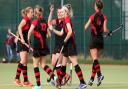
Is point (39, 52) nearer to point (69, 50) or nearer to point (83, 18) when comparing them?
point (69, 50)

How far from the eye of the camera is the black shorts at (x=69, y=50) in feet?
40.7

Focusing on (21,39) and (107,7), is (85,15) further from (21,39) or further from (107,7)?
(21,39)

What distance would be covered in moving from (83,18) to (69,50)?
16.7m

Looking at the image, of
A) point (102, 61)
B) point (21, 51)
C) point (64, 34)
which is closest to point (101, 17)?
point (64, 34)

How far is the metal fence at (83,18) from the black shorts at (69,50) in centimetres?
1599

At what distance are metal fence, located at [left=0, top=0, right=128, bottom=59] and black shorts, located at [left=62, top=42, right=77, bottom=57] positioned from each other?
1599 centimetres

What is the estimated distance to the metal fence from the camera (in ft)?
93.5

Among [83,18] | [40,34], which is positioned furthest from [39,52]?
[83,18]

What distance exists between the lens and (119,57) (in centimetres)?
2845

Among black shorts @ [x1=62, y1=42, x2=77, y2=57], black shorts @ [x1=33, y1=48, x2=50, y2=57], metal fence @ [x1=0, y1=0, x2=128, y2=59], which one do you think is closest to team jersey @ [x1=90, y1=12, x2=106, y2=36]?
black shorts @ [x1=62, y1=42, x2=77, y2=57]

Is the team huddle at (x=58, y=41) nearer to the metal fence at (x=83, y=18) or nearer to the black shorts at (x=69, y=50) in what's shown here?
the black shorts at (x=69, y=50)

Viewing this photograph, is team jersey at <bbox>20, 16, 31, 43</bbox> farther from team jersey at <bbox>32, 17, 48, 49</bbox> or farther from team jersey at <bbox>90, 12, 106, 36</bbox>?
team jersey at <bbox>90, 12, 106, 36</bbox>

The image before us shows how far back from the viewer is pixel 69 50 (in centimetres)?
1244

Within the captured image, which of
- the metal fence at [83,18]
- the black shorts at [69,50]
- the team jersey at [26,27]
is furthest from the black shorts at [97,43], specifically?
the metal fence at [83,18]
